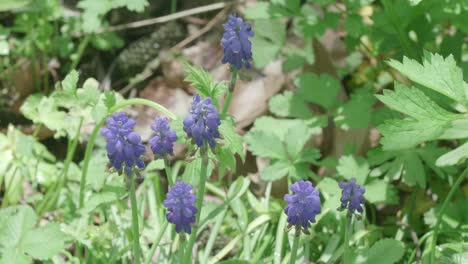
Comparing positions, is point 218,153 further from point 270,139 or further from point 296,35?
point 296,35

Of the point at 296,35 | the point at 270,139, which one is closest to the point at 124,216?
the point at 270,139

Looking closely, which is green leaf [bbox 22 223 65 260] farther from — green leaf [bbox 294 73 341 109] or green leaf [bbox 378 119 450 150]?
green leaf [bbox 294 73 341 109]

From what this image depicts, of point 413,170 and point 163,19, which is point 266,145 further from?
point 163,19

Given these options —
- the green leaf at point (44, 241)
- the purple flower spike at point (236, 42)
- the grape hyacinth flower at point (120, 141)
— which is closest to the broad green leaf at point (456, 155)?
the purple flower spike at point (236, 42)

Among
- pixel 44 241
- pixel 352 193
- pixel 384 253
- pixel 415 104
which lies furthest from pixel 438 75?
pixel 44 241

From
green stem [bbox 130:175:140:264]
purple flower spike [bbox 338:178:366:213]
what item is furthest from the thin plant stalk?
purple flower spike [bbox 338:178:366:213]
